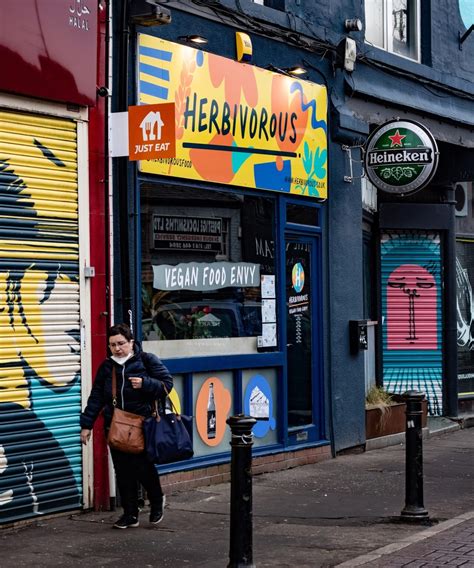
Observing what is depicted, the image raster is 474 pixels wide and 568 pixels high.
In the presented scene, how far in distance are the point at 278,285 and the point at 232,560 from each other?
18.7 ft

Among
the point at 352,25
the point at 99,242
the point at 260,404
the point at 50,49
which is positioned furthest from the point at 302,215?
the point at 50,49

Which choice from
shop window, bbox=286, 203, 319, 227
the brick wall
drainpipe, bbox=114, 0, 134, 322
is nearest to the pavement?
the brick wall

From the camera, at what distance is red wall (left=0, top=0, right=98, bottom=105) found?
30.4 feet

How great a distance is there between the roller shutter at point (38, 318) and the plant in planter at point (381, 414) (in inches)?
222

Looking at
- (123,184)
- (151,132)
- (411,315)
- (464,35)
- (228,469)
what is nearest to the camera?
(151,132)

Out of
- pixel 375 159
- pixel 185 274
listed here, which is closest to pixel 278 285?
pixel 185 274

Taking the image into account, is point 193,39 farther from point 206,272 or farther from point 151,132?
point 206,272

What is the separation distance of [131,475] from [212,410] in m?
2.56

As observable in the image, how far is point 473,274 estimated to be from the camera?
60.0 feet

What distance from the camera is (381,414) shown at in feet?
49.2

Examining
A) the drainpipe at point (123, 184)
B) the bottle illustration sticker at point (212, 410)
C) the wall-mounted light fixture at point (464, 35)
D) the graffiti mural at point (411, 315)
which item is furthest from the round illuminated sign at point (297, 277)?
the wall-mounted light fixture at point (464, 35)

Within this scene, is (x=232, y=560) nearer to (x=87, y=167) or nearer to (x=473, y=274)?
(x=87, y=167)

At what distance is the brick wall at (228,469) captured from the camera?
11.2 metres

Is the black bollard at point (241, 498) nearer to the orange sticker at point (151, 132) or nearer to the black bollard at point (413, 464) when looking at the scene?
the black bollard at point (413, 464)
